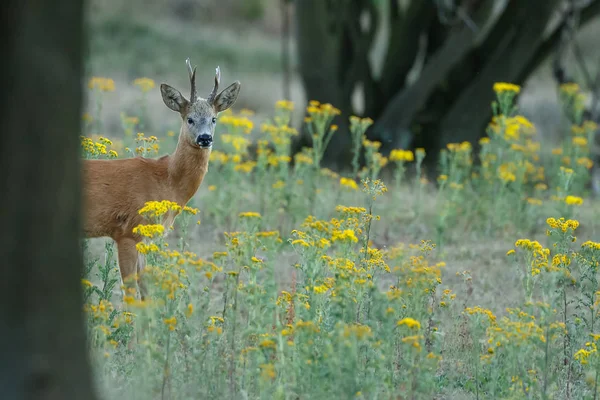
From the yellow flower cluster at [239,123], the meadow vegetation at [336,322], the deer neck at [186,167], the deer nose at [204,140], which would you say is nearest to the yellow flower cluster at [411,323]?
the meadow vegetation at [336,322]

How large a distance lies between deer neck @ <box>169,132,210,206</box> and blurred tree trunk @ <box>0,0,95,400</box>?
12.7ft

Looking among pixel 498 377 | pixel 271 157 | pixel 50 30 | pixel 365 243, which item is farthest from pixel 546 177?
pixel 50 30

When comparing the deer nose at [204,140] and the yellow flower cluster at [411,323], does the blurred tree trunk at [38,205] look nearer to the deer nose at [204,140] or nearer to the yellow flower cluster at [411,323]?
the yellow flower cluster at [411,323]

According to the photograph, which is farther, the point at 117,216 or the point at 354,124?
the point at 354,124

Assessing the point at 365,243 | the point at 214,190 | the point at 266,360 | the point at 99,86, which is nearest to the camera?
the point at 266,360

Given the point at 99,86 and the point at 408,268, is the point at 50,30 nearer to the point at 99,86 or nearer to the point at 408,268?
the point at 408,268

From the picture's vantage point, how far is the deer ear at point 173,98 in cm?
768

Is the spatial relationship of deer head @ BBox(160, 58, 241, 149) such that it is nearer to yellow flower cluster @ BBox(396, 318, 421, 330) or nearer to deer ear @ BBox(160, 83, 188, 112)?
deer ear @ BBox(160, 83, 188, 112)

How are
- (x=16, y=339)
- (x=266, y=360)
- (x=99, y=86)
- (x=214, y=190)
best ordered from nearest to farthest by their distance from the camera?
(x=16, y=339)
(x=266, y=360)
(x=99, y=86)
(x=214, y=190)

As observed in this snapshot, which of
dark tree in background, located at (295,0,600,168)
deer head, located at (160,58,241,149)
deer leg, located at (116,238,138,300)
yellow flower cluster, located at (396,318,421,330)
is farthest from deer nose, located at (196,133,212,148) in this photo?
dark tree in background, located at (295,0,600,168)

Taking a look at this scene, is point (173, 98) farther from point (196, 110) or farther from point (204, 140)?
point (204, 140)

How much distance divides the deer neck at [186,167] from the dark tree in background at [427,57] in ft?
19.1

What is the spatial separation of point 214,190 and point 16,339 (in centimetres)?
705

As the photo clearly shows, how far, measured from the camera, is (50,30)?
12.4 feet
